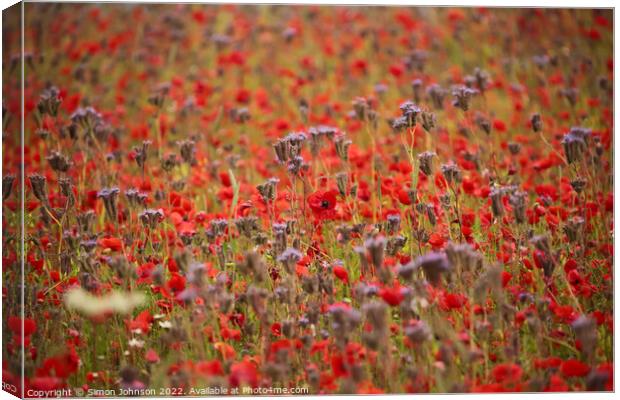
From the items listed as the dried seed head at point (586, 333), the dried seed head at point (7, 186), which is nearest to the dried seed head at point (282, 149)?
the dried seed head at point (7, 186)

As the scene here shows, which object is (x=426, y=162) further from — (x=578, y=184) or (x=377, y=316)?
(x=377, y=316)

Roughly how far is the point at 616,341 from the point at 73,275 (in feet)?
6.28

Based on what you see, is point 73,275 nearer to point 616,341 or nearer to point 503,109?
point 616,341

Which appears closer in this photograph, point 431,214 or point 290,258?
point 290,258

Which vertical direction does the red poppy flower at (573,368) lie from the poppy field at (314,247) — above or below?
below

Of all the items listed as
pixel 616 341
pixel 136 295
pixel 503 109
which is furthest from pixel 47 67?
pixel 616 341

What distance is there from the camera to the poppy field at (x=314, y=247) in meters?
3.22

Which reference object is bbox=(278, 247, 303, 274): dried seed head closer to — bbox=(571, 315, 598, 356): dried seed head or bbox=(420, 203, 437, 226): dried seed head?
bbox=(420, 203, 437, 226): dried seed head

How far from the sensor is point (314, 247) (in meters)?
3.72

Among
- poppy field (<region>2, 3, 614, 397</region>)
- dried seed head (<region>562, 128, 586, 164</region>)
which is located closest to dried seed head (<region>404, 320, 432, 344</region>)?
poppy field (<region>2, 3, 614, 397</region>)

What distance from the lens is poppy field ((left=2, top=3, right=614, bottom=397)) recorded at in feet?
10.6

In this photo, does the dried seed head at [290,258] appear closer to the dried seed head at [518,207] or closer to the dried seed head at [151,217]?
the dried seed head at [151,217]

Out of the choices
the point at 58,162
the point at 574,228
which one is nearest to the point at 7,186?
the point at 58,162

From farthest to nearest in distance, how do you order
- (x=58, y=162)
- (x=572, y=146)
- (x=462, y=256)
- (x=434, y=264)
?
(x=58, y=162)
(x=572, y=146)
(x=462, y=256)
(x=434, y=264)
